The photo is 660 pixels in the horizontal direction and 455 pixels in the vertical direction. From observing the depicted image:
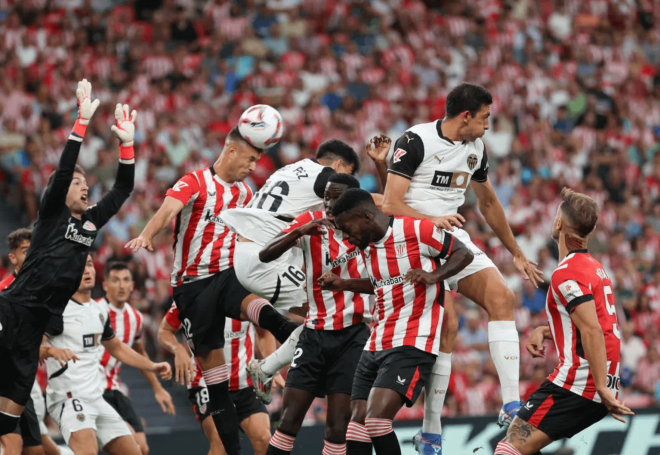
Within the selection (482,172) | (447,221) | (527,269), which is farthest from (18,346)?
(527,269)

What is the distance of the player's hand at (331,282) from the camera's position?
24.0 feet

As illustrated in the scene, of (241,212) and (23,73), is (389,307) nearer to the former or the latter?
(241,212)

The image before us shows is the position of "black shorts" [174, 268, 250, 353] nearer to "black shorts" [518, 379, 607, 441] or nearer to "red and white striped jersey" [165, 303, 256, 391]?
"red and white striped jersey" [165, 303, 256, 391]

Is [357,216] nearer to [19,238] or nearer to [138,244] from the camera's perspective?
[138,244]

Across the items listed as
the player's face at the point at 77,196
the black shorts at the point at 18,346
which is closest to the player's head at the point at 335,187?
the player's face at the point at 77,196

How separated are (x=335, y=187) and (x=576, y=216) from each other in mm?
1761

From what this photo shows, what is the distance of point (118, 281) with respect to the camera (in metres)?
10.8

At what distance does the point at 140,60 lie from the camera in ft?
59.6

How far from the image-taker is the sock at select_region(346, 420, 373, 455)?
7191 mm

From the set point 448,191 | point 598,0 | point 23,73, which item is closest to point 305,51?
point 23,73

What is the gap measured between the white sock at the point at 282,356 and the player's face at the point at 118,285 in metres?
3.02

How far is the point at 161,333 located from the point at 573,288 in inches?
189

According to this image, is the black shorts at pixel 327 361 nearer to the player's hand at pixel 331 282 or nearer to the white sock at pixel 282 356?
the white sock at pixel 282 356

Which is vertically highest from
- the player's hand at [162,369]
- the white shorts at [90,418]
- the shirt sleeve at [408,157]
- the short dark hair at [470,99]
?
the short dark hair at [470,99]
